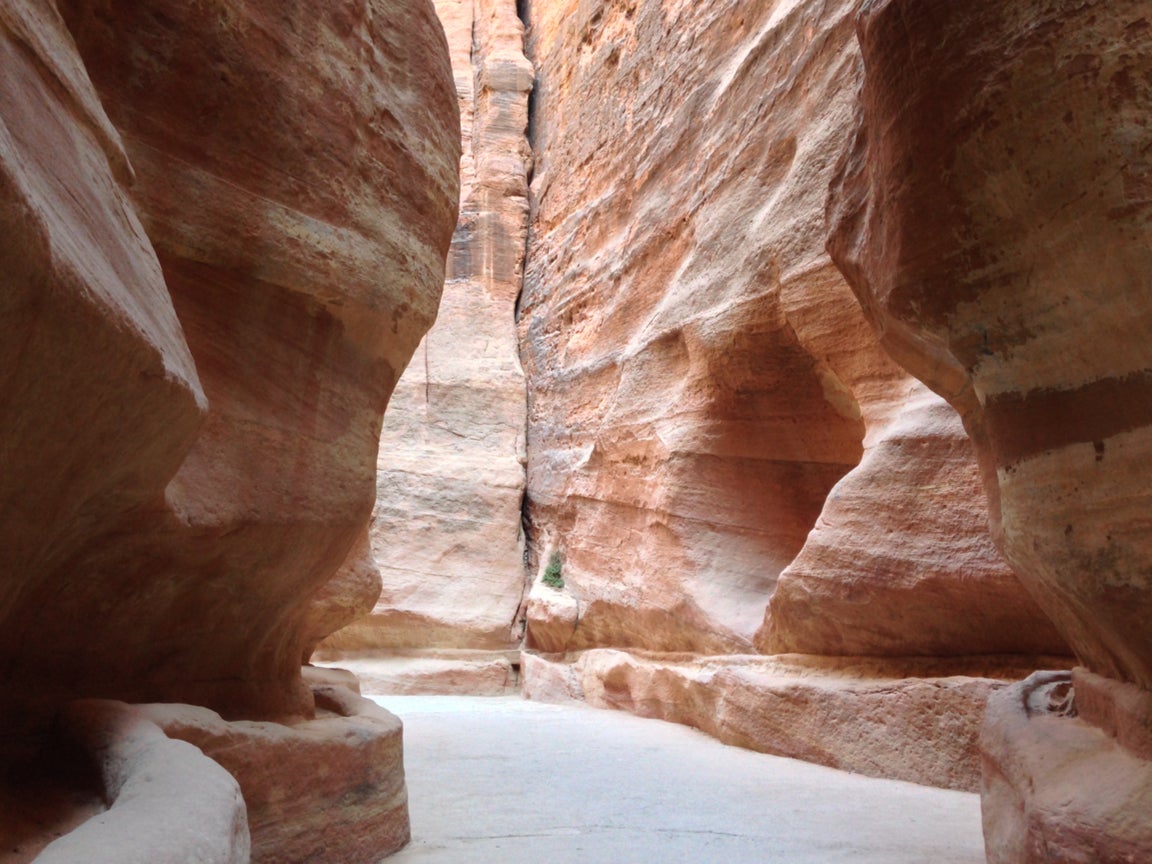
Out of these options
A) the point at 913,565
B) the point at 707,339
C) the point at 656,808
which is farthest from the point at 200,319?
the point at 707,339

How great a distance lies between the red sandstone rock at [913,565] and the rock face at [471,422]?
7.26m

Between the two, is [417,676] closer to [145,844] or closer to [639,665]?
[639,665]

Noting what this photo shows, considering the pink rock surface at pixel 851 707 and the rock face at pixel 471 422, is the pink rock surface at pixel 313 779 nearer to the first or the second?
the pink rock surface at pixel 851 707

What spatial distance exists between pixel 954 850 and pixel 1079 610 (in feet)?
4.11

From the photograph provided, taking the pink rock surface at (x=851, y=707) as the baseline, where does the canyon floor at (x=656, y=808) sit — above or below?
below

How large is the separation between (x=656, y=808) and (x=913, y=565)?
2.22m

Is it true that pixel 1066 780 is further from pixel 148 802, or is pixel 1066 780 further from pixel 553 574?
pixel 553 574

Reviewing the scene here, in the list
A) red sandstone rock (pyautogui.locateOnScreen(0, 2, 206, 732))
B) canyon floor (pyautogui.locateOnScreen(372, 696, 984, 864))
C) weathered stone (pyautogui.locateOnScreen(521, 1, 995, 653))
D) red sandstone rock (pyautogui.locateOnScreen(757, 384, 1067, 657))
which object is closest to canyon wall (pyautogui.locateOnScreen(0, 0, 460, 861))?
red sandstone rock (pyautogui.locateOnScreen(0, 2, 206, 732))

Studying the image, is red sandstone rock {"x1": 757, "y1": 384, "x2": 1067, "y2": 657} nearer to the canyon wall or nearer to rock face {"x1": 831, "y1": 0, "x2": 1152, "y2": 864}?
rock face {"x1": 831, "y1": 0, "x2": 1152, "y2": 864}

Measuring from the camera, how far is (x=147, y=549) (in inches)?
111

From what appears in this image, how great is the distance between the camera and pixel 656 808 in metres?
4.36

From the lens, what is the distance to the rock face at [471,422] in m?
12.6

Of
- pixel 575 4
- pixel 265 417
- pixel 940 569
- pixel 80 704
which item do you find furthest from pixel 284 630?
pixel 575 4

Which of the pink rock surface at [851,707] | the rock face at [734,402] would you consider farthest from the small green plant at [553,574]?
the pink rock surface at [851,707]
